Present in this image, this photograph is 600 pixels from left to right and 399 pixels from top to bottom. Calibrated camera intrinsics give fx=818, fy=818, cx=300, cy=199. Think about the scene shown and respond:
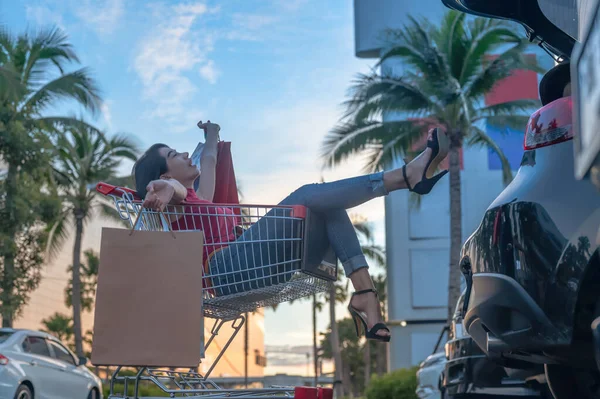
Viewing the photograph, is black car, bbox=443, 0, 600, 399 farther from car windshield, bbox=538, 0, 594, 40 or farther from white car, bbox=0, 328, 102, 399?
white car, bbox=0, 328, 102, 399

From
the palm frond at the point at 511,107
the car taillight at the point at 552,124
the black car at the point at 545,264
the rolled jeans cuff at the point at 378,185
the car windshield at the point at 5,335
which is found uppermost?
the palm frond at the point at 511,107

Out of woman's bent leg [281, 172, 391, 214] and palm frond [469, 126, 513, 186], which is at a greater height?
palm frond [469, 126, 513, 186]

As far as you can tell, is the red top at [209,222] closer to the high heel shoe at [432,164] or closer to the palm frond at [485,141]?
the high heel shoe at [432,164]

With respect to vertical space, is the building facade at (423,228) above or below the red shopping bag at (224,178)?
above

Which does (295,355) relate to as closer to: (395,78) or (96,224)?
(96,224)

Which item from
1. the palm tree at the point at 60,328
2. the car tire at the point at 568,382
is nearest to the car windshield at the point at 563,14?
the car tire at the point at 568,382

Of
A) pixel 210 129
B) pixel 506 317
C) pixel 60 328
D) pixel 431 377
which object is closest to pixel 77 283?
pixel 60 328

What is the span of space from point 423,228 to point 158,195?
2919 cm

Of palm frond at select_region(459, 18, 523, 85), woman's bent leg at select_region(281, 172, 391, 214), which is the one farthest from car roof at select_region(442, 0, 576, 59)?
palm frond at select_region(459, 18, 523, 85)

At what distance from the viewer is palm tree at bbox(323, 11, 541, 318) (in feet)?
69.5

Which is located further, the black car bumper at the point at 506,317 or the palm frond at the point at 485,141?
the palm frond at the point at 485,141

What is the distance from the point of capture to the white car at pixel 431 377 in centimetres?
834

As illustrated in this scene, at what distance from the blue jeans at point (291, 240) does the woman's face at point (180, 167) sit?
502 mm

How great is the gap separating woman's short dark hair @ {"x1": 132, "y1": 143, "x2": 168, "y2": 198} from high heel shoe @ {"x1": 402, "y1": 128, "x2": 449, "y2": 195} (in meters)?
1.34
